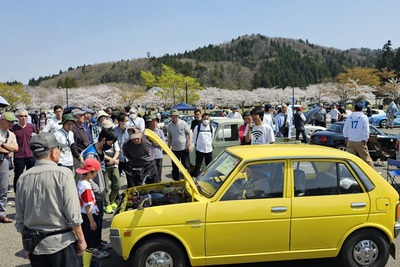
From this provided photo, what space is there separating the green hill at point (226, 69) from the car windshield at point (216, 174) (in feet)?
304

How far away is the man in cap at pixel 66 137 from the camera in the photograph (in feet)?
20.1

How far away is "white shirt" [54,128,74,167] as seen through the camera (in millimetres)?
6129

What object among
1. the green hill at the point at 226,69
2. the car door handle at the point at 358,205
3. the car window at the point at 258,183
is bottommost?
the car door handle at the point at 358,205

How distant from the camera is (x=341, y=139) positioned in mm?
12594

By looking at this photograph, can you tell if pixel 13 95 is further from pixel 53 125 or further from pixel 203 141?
pixel 203 141

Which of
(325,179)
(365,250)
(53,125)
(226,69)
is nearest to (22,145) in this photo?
(53,125)

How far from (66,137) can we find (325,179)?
4313 mm

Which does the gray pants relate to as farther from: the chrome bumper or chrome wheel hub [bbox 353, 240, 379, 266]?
chrome wheel hub [bbox 353, 240, 379, 266]

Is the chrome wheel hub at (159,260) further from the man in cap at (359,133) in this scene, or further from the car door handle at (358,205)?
the man in cap at (359,133)

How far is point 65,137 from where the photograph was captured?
20.3 feet

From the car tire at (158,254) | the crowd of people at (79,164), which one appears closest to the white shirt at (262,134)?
the crowd of people at (79,164)

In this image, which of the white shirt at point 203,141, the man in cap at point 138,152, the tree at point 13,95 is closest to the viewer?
the man in cap at point 138,152

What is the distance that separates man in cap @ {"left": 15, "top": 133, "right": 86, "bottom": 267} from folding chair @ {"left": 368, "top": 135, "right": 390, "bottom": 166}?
10.6 meters

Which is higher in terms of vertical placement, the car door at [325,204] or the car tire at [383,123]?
the car door at [325,204]
